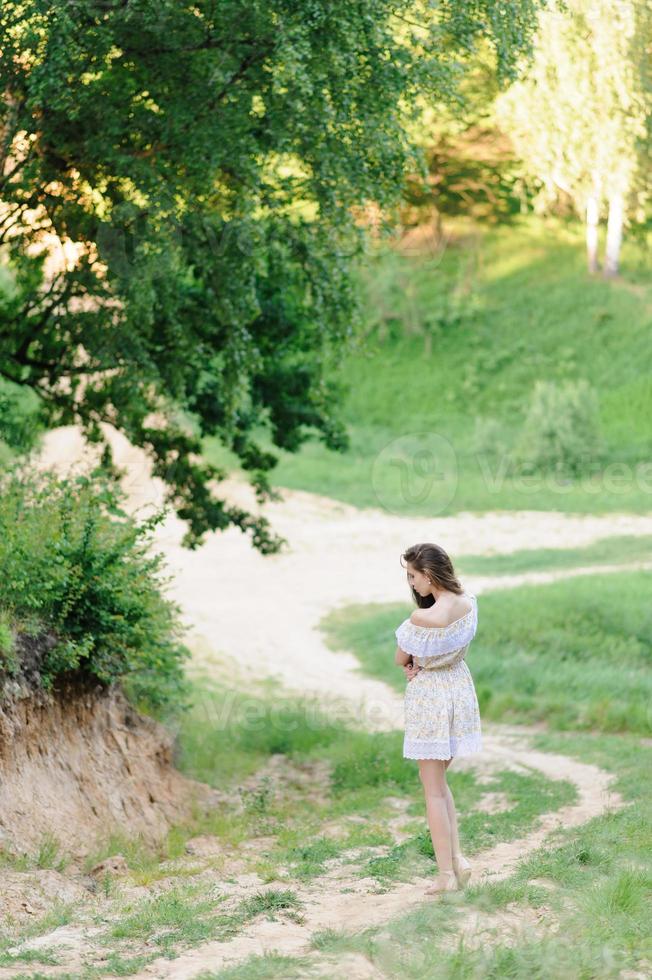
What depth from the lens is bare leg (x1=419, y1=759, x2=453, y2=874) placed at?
7035 millimetres

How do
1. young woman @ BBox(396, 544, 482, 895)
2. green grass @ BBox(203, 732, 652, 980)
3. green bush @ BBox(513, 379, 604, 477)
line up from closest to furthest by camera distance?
green grass @ BBox(203, 732, 652, 980)
young woman @ BBox(396, 544, 482, 895)
green bush @ BBox(513, 379, 604, 477)

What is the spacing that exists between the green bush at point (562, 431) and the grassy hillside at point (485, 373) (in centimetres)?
48

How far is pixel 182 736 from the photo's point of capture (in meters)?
12.9

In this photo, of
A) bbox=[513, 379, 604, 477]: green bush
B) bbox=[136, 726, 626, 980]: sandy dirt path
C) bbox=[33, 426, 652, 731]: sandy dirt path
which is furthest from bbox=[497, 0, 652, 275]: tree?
bbox=[136, 726, 626, 980]: sandy dirt path

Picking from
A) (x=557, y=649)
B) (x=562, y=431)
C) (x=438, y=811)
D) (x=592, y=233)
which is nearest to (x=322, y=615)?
(x=557, y=649)

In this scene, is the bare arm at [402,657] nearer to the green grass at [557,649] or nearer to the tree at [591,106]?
the green grass at [557,649]

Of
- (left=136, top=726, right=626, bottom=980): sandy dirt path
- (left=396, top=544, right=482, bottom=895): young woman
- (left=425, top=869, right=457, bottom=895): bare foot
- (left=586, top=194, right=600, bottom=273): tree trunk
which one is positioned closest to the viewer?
(left=136, top=726, right=626, bottom=980): sandy dirt path

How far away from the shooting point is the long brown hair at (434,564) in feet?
23.1

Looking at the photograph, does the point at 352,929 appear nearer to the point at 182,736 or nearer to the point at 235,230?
the point at 182,736

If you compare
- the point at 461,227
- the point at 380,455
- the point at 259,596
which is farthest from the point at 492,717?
the point at 461,227

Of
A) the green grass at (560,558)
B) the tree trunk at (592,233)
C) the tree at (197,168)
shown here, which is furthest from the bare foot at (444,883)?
the tree trunk at (592,233)

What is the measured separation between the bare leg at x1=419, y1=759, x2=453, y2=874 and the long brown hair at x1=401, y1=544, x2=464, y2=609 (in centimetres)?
100

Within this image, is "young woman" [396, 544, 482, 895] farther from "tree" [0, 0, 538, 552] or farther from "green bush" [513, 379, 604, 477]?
"green bush" [513, 379, 604, 477]

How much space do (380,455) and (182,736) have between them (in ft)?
77.1
